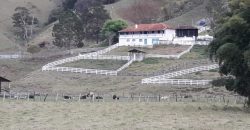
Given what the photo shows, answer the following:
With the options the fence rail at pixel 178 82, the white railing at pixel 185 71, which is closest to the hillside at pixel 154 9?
the white railing at pixel 185 71

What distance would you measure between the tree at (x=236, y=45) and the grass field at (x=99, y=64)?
121 ft

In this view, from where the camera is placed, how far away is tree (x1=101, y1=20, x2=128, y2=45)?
116 meters

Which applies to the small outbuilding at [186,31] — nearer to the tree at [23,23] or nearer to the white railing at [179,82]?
the white railing at [179,82]

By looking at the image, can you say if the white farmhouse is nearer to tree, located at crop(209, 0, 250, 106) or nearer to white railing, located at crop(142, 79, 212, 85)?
white railing, located at crop(142, 79, 212, 85)

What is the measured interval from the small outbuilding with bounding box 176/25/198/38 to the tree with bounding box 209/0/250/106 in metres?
52.4

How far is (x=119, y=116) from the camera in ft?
135

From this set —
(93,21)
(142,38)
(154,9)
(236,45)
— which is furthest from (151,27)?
(154,9)

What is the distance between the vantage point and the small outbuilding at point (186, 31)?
10288 cm

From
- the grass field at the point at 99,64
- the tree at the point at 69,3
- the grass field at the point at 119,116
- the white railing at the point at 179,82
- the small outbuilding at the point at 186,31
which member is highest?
the tree at the point at 69,3

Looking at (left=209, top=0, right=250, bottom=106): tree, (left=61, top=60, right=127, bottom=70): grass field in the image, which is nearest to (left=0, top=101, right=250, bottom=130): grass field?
(left=209, top=0, right=250, bottom=106): tree

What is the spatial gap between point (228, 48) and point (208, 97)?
1393 cm

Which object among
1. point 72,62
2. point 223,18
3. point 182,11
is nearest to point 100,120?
point 223,18

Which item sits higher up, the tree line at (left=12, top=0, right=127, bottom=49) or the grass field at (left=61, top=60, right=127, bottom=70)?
the tree line at (left=12, top=0, right=127, bottom=49)

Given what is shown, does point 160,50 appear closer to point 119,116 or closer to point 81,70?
point 81,70
